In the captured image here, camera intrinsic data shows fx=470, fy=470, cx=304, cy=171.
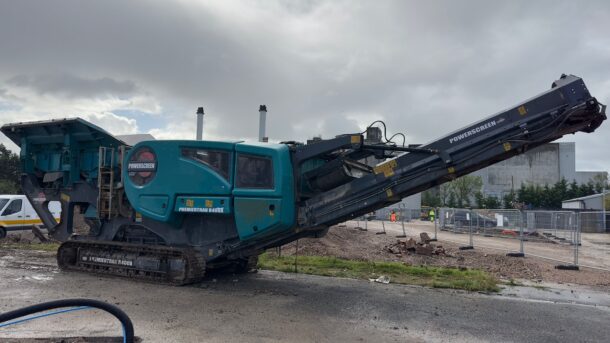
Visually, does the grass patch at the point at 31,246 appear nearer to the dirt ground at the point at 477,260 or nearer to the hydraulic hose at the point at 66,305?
the dirt ground at the point at 477,260

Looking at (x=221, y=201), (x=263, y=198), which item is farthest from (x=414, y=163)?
(x=221, y=201)

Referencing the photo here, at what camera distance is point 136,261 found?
30.0 ft

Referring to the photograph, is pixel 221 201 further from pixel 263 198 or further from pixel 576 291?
pixel 576 291

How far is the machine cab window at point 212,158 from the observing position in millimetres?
8609

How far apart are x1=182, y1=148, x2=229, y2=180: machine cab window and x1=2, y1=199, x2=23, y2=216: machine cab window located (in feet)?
43.3

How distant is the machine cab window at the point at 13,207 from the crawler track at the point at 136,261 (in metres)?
9.82

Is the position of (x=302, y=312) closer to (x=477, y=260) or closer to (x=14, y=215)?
(x=477, y=260)

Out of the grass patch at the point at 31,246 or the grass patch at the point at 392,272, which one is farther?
the grass patch at the point at 31,246

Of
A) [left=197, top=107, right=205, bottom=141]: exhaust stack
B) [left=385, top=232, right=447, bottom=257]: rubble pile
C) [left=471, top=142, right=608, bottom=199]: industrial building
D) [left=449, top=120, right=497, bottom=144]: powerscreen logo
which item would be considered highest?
[left=471, top=142, right=608, bottom=199]: industrial building

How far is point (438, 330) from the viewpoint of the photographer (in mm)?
6238

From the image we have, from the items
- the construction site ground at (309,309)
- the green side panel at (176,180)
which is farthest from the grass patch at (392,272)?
the green side panel at (176,180)

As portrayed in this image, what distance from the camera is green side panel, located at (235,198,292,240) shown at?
26.7 ft

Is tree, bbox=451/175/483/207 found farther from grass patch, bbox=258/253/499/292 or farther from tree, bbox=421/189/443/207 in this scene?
grass patch, bbox=258/253/499/292

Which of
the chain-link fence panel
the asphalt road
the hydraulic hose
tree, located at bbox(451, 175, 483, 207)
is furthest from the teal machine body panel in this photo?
tree, located at bbox(451, 175, 483, 207)
